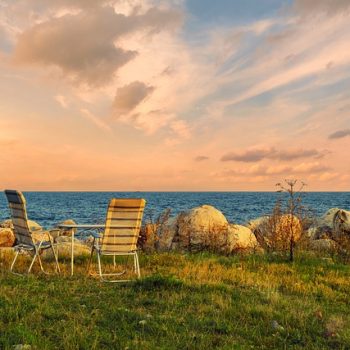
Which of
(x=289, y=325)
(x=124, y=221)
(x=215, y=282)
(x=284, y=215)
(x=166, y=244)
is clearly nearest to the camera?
(x=289, y=325)

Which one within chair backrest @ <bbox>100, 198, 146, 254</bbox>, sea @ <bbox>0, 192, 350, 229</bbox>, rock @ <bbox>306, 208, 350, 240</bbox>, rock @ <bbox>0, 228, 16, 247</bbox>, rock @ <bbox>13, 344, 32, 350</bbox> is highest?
chair backrest @ <bbox>100, 198, 146, 254</bbox>

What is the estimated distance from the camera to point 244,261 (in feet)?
39.9

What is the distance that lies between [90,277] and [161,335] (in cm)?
415

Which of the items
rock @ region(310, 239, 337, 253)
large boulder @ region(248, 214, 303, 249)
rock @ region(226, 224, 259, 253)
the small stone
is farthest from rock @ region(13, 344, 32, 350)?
rock @ region(310, 239, 337, 253)

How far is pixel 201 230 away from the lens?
15844 mm

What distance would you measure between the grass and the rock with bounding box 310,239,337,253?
3.95 metres

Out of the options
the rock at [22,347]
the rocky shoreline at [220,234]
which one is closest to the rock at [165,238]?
the rocky shoreline at [220,234]

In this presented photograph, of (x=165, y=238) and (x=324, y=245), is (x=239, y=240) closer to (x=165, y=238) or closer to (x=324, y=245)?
(x=165, y=238)

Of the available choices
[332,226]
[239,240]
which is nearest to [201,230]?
[239,240]

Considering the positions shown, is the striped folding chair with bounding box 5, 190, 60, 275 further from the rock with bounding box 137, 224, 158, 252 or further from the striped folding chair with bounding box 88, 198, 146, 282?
the rock with bounding box 137, 224, 158, 252

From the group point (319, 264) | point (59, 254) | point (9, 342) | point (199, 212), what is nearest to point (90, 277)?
point (59, 254)

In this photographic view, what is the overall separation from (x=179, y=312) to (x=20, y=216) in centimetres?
472

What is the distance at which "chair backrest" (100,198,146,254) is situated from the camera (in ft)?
31.5

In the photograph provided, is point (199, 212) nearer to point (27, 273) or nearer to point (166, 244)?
point (166, 244)
